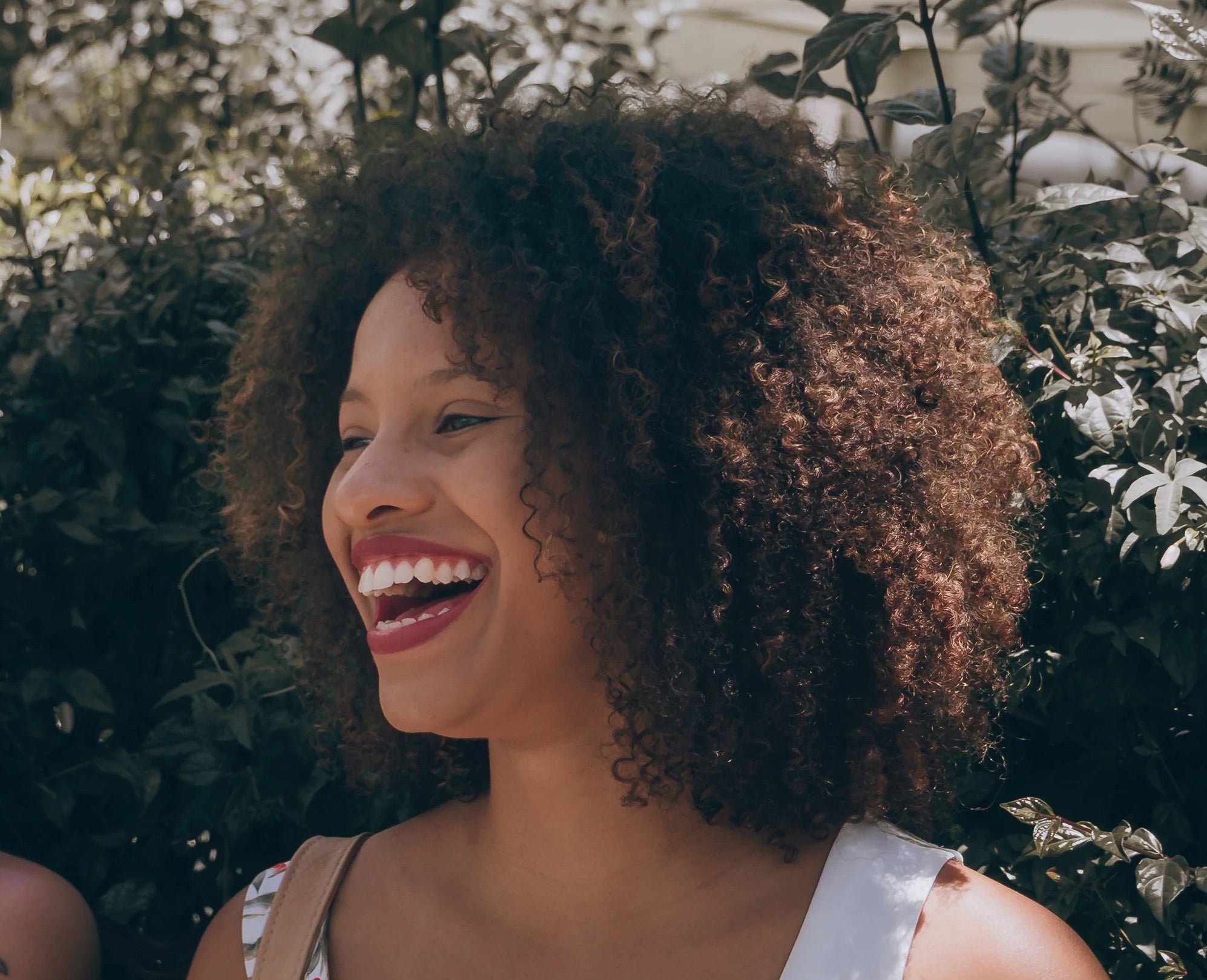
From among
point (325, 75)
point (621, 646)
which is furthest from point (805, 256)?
point (325, 75)

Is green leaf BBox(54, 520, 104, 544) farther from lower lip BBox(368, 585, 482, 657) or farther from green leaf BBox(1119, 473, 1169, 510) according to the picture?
green leaf BBox(1119, 473, 1169, 510)

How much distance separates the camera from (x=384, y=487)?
156 cm

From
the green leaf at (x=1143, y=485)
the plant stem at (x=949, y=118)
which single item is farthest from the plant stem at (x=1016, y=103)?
the green leaf at (x=1143, y=485)

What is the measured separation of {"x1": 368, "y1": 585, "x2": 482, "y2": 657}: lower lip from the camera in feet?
5.12

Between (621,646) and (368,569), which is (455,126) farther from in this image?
(621,646)

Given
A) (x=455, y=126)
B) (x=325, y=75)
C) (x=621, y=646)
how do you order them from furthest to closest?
1. (x=325, y=75)
2. (x=455, y=126)
3. (x=621, y=646)

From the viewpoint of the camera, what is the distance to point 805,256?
161 centimetres

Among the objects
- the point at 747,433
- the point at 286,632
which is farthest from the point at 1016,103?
the point at 286,632

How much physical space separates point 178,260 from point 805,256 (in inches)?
50.5

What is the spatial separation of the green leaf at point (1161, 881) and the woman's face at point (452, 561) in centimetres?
64

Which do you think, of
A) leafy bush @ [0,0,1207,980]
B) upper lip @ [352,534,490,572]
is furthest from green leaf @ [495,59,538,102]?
upper lip @ [352,534,490,572]

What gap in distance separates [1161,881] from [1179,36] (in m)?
1.03

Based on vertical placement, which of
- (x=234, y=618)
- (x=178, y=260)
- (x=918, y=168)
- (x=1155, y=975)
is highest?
(x=918, y=168)

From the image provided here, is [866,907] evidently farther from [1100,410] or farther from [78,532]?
[78,532]
